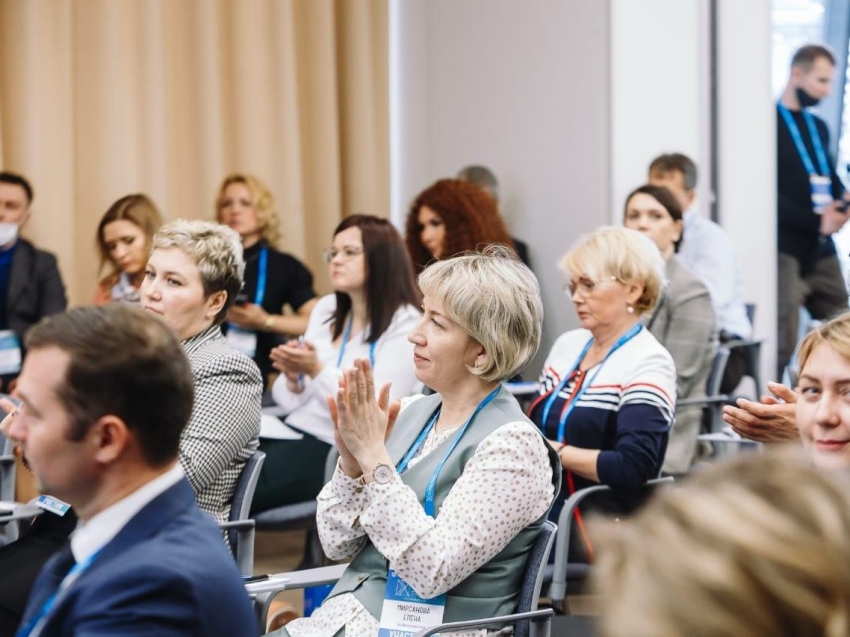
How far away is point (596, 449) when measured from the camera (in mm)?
3064

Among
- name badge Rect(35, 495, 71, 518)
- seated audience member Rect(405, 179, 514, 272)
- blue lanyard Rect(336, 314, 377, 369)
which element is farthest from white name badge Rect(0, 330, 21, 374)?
name badge Rect(35, 495, 71, 518)

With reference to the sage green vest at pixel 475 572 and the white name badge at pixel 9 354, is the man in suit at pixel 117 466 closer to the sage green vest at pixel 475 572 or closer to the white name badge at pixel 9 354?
the sage green vest at pixel 475 572

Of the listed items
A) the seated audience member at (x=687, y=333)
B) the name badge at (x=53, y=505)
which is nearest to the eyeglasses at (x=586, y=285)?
the seated audience member at (x=687, y=333)

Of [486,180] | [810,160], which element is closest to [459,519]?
[486,180]

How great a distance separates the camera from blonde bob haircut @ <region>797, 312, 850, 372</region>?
200 cm

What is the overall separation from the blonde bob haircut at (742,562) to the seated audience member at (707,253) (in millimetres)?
4472

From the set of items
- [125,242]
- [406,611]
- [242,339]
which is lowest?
[406,611]

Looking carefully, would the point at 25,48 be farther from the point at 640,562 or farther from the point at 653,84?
the point at 640,562

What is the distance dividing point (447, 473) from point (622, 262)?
1.33 m

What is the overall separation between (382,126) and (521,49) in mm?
915

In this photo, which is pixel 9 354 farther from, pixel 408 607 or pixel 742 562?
pixel 742 562

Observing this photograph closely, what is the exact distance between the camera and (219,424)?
2.66 m

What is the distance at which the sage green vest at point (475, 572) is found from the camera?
2111 millimetres

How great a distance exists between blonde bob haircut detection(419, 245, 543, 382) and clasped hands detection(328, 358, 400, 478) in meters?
0.28
